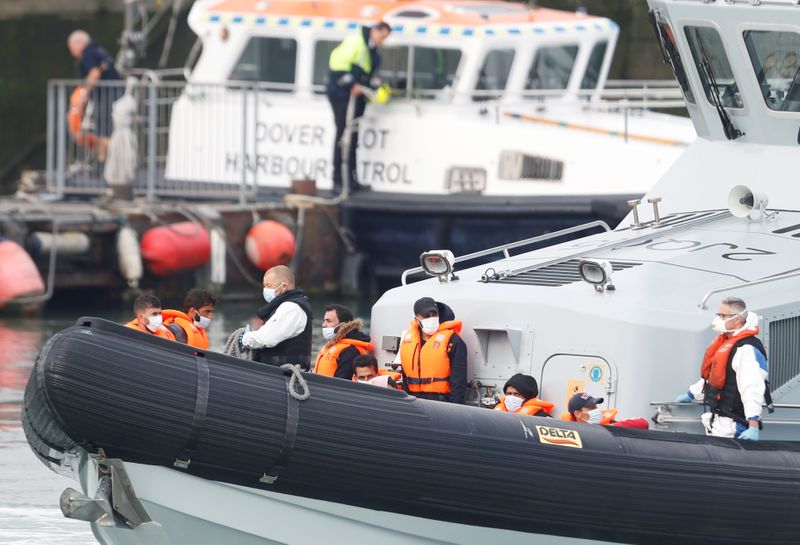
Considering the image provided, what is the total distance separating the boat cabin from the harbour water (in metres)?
2.74

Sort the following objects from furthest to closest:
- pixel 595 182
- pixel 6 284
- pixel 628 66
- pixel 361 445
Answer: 1. pixel 628 66
2. pixel 595 182
3. pixel 6 284
4. pixel 361 445

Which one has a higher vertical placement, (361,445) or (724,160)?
(724,160)

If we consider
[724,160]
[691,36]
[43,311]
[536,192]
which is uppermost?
[691,36]

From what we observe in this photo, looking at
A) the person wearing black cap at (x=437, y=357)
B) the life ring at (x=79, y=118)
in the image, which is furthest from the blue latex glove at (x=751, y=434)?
the life ring at (x=79, y=118)

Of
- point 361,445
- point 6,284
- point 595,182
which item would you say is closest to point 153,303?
point 361,445

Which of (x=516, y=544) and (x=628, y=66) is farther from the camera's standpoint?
(x=628, y=66)

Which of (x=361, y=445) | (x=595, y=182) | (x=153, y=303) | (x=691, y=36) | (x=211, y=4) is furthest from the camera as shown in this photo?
(x=211, y=4)

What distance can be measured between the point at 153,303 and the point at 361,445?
1569 millimetres

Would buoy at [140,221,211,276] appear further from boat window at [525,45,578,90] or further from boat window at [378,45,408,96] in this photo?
boat window at [525,45,578,90]

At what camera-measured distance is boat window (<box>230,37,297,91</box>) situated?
725 inches

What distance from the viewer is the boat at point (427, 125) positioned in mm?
17141

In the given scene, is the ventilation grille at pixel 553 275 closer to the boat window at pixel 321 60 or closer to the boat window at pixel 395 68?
the boat window at pixel 395 68

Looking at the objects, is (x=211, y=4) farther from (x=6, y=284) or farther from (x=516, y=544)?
(x=516, y=544)

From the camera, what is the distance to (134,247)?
16609 mm
